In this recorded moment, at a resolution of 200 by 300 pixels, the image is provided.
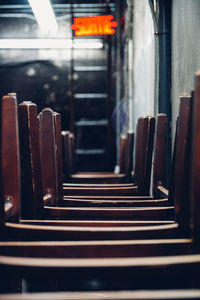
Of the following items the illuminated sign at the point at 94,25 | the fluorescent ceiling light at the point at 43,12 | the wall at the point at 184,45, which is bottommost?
the wall at the point at 184,45

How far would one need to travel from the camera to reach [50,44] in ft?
24.9

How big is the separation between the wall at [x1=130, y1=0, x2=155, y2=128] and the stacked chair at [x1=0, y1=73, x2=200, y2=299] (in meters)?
1.98

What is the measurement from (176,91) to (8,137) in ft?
5.60

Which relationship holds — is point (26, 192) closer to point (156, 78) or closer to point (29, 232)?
point (29, 232)

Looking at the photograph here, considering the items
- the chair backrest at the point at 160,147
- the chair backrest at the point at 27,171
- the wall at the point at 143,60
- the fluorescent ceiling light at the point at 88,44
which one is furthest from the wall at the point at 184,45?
the fluorescent ceiling light at the point at 88,44

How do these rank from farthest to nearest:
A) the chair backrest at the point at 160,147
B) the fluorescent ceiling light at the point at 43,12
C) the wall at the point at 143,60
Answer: the fluorescent ceiling light at the point at 43,12
the wall at the point at 143,60
the chair backrest at the point at 160,147

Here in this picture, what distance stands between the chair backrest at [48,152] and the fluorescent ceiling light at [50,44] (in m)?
5.98

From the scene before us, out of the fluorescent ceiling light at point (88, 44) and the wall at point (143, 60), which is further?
the fluorescent ceiling light at point (88, 44)

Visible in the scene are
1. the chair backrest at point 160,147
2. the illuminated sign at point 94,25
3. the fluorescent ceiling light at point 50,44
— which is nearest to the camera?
the chair backrest at point 160,147

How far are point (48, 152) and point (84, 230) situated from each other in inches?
28.0

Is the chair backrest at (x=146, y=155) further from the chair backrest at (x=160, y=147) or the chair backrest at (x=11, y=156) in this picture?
the chair backrest at (x=11, y=156)

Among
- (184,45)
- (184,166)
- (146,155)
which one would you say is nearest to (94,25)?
(184,45)

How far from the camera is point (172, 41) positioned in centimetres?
292

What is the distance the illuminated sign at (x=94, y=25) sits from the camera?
668 cm
